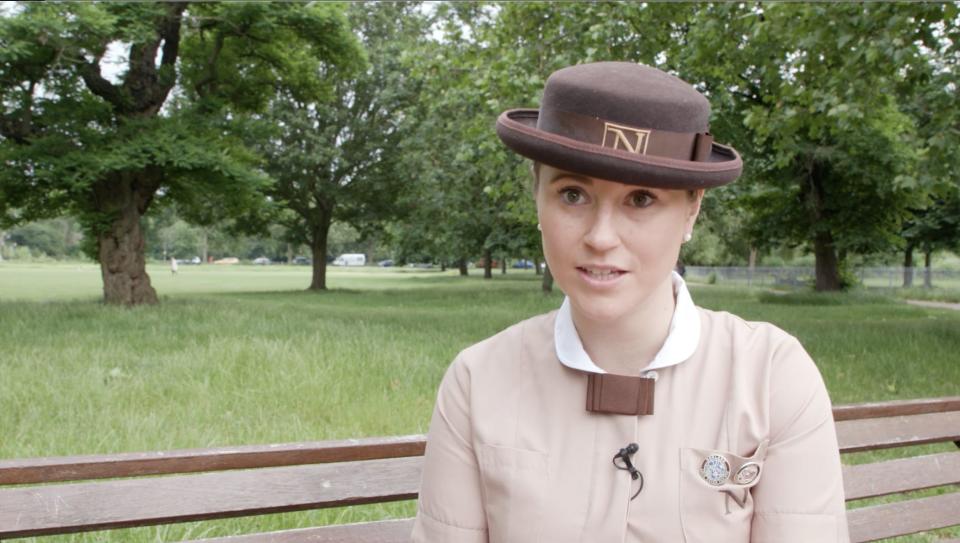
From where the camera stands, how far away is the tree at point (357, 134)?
84.1ft

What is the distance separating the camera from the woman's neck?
1.58m

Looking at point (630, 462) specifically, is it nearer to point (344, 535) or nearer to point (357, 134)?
point (344, 535)

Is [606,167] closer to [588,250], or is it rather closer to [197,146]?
[588,250]

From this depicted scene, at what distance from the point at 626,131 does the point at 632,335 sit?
408 millimetres

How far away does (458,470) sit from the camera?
1.62 m

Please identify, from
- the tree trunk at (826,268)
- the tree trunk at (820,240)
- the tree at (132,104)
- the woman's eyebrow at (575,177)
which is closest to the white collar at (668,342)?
the woman's eyebrow at (575,177)

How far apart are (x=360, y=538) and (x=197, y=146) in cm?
1287

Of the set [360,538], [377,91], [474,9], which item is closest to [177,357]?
[360,538]

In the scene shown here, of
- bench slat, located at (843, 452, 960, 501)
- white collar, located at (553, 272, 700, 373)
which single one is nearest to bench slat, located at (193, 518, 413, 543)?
white collar, located at (553, 272, 700, 373)

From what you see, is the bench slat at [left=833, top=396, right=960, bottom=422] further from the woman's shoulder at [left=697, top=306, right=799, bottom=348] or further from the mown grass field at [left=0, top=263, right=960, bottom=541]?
the woman's shoulder at [left=697, top=306, right=799, bottom=348]

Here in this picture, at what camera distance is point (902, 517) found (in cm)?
311

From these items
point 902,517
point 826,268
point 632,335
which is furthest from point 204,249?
point 632,335

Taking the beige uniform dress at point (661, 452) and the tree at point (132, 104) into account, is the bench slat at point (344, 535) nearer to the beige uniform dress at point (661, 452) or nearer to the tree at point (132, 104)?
the beige uniform dress at point (661, 452)

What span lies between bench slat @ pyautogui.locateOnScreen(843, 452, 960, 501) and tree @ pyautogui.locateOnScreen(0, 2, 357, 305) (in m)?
12.3
